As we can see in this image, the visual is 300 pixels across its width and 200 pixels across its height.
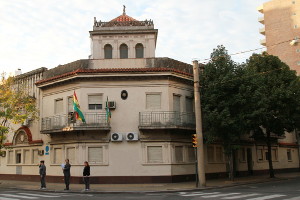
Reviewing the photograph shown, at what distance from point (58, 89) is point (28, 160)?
22.7 feet

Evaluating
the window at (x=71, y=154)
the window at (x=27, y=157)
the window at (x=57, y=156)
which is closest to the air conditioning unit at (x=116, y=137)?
the window at (x=71, y=154)

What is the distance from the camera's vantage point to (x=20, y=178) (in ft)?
90.7

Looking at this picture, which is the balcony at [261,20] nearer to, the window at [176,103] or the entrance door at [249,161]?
the entrance door at [249,161]

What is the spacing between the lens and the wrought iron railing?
74.7 ft

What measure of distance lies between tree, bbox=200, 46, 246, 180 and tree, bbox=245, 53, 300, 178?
0.87m

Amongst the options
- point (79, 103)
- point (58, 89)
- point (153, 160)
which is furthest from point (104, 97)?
point (153, 160)

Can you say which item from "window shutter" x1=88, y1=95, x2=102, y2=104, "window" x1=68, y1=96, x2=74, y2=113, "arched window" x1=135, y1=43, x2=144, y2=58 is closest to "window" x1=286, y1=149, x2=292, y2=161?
"arched window" x1=135, y1=43, x2=144, y2=58

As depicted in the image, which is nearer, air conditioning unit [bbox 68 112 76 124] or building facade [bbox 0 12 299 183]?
air conditioning unit [bbox 68 112 76 124]

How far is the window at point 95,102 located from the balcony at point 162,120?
10.1ft

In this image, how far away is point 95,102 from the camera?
23797mm

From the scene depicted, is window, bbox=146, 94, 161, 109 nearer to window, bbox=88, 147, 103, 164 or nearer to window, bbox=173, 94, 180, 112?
window, bbox=173, 94, 180, 112

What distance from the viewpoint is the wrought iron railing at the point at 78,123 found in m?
22.8

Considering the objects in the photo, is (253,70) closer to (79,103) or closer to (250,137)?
(250,137)

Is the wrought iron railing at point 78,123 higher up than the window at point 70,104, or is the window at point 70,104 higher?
the window at point 70,104
